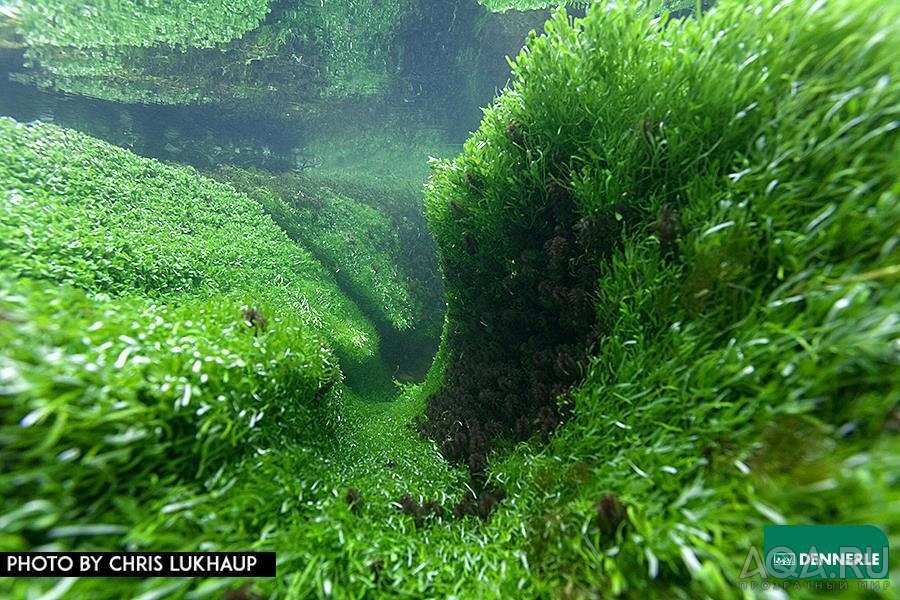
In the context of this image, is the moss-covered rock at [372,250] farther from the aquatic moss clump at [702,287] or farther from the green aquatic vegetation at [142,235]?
the aquatic moss clump at [702,287]

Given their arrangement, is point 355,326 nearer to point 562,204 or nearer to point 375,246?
point 375,246

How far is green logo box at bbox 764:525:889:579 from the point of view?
125cm

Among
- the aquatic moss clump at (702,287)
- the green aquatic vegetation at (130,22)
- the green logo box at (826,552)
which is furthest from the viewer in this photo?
the green aquatic vegetation at (130,22)

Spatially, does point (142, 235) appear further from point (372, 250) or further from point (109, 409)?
point (372, 250)

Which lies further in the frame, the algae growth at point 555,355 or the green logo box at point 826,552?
the algae growth at point 555,355

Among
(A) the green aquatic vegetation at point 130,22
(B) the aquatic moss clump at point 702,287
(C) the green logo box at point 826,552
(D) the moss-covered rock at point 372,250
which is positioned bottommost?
(C) the green logo box at point 826,552

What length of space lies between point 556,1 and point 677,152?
1462cm

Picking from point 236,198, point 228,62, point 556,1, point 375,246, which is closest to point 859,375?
point 236,198

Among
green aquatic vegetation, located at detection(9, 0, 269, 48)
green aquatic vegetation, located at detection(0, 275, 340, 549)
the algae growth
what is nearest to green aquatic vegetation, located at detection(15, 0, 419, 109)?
green aquatic vegetation, located at detection(9, 0, 269, 48)

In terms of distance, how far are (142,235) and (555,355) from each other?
563 centimetres

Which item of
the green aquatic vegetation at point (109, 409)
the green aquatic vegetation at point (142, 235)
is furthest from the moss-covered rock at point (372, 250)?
the green aquatic vegetation at point (109, 409)

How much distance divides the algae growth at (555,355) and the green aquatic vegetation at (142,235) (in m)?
0.06

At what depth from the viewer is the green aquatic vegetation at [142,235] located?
377 centimetres

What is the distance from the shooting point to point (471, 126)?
65.5ft
